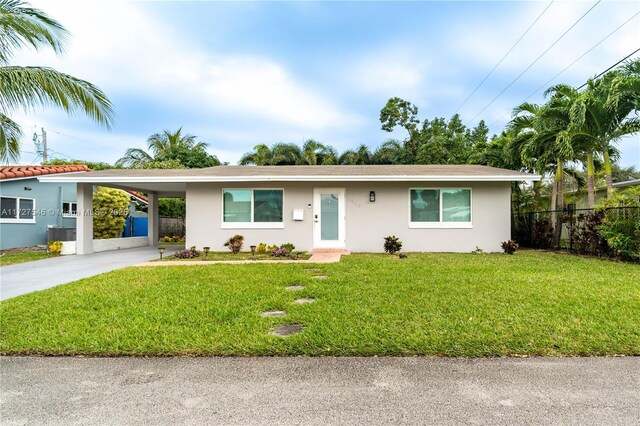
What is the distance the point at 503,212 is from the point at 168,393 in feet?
37.2

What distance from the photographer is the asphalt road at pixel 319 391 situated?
2469 mm

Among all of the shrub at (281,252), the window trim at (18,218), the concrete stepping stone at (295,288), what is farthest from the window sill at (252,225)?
the window trim at (18,218)

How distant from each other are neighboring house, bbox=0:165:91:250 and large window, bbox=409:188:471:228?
1179 cm

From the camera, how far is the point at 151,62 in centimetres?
1428

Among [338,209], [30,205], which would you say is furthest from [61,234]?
[338,209]

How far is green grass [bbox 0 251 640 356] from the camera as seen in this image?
363 centimetres

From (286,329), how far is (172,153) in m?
27.4

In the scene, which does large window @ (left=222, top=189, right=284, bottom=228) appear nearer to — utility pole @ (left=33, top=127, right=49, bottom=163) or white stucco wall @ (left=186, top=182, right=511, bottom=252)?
white stucco wall @ (left=186, top=182, right=511, bottom=252)

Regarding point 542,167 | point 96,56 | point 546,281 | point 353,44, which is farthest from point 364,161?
point 546,281

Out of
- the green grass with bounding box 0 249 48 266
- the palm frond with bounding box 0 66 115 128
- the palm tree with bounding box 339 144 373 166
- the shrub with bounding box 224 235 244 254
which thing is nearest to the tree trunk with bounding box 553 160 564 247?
the shrub with bounding box 224 235 244 254

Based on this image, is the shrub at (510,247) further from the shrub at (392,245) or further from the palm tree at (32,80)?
the palm tree at (32,80)

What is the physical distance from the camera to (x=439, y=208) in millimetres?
11531

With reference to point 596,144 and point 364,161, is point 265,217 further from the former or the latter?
point 364,161

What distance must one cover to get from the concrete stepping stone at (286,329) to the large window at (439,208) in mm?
8022
